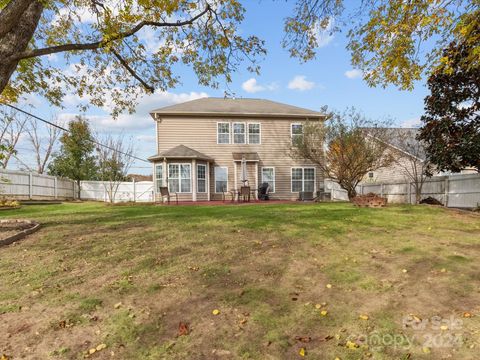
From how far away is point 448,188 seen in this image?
46.4 ft

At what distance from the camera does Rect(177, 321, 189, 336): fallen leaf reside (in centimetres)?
311

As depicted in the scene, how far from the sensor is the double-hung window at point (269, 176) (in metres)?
21.6

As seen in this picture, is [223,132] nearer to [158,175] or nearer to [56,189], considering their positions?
[158,175]

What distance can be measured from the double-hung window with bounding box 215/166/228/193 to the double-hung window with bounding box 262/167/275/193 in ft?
8.03

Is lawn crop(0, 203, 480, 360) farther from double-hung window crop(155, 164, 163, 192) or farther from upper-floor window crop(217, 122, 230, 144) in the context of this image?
upper-floor window crop(217, 122, 230, 144)

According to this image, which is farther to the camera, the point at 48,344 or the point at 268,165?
the point at 268,165

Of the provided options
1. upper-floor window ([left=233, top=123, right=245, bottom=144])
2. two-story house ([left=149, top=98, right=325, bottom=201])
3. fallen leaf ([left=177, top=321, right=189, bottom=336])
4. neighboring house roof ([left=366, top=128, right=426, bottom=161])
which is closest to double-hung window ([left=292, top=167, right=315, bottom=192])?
two-story house ([left=149, top=98, right=325, bottom=201])

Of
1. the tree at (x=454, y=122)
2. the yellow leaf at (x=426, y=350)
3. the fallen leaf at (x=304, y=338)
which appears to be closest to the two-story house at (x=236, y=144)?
the tree at (x=454, y=122)

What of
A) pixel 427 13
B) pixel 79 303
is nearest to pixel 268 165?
pixel 427 13

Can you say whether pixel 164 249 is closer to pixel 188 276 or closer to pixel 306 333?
pixel 188 276

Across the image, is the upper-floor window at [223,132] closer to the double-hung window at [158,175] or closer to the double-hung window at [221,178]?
the double-hung window at [221,178]

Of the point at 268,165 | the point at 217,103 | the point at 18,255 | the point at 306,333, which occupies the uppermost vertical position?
the point at 217,103

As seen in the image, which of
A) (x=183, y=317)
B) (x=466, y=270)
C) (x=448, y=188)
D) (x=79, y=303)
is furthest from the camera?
(x=448, y=188)

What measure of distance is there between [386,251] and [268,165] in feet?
54.2
